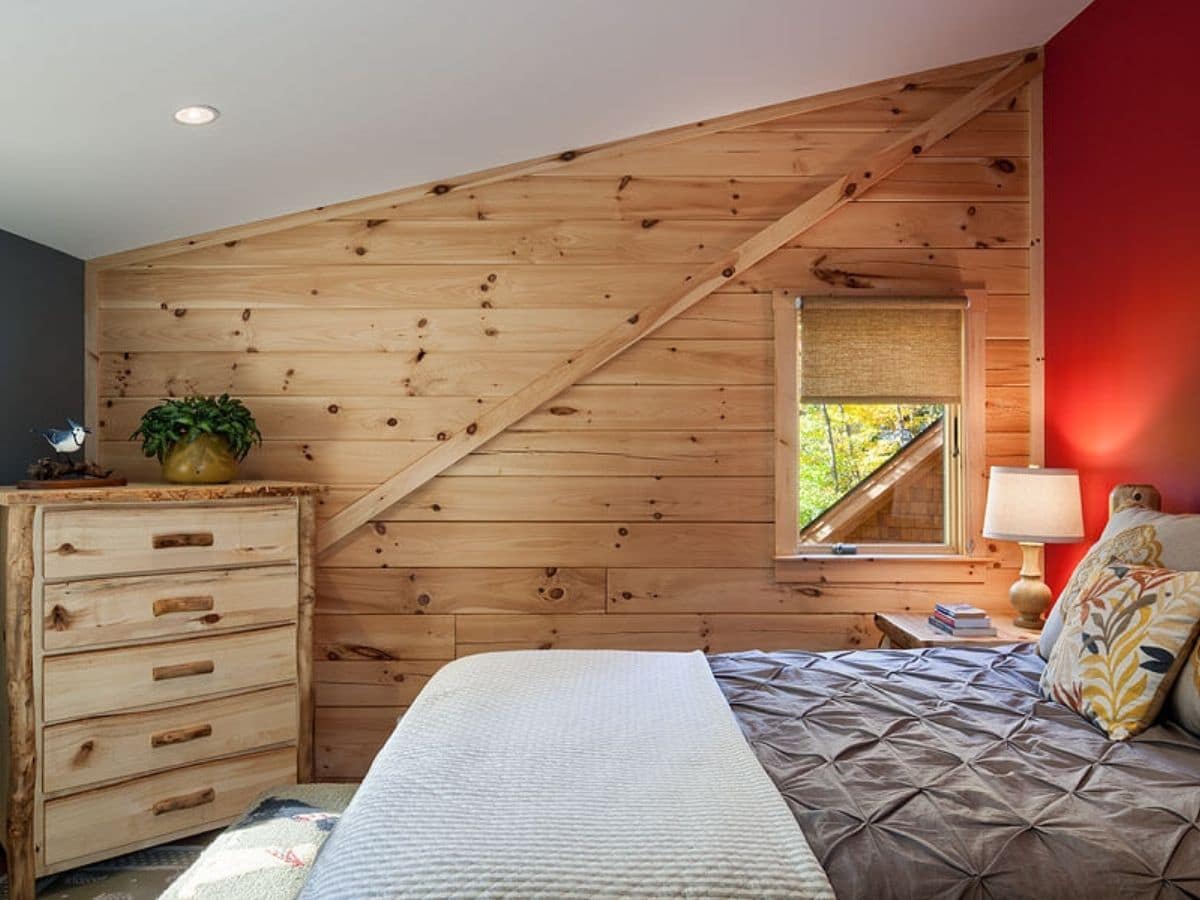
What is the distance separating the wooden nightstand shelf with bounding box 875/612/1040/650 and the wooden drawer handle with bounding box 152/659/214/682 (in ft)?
7.35

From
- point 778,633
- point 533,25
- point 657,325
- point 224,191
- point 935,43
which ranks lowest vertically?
point 778,633

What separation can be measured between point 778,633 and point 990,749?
5.60ft

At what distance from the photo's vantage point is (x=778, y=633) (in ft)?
10.5

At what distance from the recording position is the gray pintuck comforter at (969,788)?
1.14 m

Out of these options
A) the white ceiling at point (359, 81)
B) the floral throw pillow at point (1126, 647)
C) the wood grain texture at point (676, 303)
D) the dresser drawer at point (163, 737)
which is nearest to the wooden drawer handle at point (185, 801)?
the dresser drawer at point (163, 737)

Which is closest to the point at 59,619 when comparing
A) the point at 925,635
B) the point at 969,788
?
the point at 969,788

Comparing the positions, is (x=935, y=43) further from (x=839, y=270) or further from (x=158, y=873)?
(x=158, y=873)

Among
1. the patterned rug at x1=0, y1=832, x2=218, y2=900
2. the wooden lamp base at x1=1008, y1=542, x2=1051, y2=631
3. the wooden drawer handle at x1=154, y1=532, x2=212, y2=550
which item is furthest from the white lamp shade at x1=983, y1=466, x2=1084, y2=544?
the patterned rug at x1=0, y1=832, x2=218, y2=900

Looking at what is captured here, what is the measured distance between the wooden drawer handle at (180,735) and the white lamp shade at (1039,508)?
2.60 metres

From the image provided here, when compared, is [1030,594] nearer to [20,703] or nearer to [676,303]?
[676,303]

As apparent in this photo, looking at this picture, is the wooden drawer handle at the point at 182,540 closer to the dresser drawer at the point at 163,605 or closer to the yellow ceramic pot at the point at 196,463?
the dresser drawer at the point at 163,605

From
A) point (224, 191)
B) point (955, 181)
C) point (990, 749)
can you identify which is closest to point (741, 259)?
point (955, 181)

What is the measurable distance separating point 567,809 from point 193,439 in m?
2.13

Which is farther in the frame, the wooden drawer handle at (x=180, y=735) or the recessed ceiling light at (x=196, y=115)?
the wooden drawer handle at (x=180, y=735)
